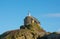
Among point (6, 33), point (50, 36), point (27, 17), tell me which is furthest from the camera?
point (27, 17)

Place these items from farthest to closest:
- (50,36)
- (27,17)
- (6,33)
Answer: (27,17)
(6,33)
(50,36)

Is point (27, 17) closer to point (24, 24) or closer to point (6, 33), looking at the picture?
point (24, 24)

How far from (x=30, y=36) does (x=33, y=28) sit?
4.89 meters

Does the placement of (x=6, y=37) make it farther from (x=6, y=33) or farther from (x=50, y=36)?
(x=50, y=36)

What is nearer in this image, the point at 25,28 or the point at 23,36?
the point at 23,36

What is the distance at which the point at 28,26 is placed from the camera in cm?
7706

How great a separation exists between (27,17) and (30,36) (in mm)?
11503

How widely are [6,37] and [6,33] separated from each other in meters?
3.43

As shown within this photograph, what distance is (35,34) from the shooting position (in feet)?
237

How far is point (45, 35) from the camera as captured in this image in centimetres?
7269

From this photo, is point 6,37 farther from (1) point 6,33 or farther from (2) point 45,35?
(2) point 45,35

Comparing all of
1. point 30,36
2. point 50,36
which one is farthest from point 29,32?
point 50,36

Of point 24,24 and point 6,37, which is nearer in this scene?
point 6,37

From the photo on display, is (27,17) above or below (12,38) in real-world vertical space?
above
